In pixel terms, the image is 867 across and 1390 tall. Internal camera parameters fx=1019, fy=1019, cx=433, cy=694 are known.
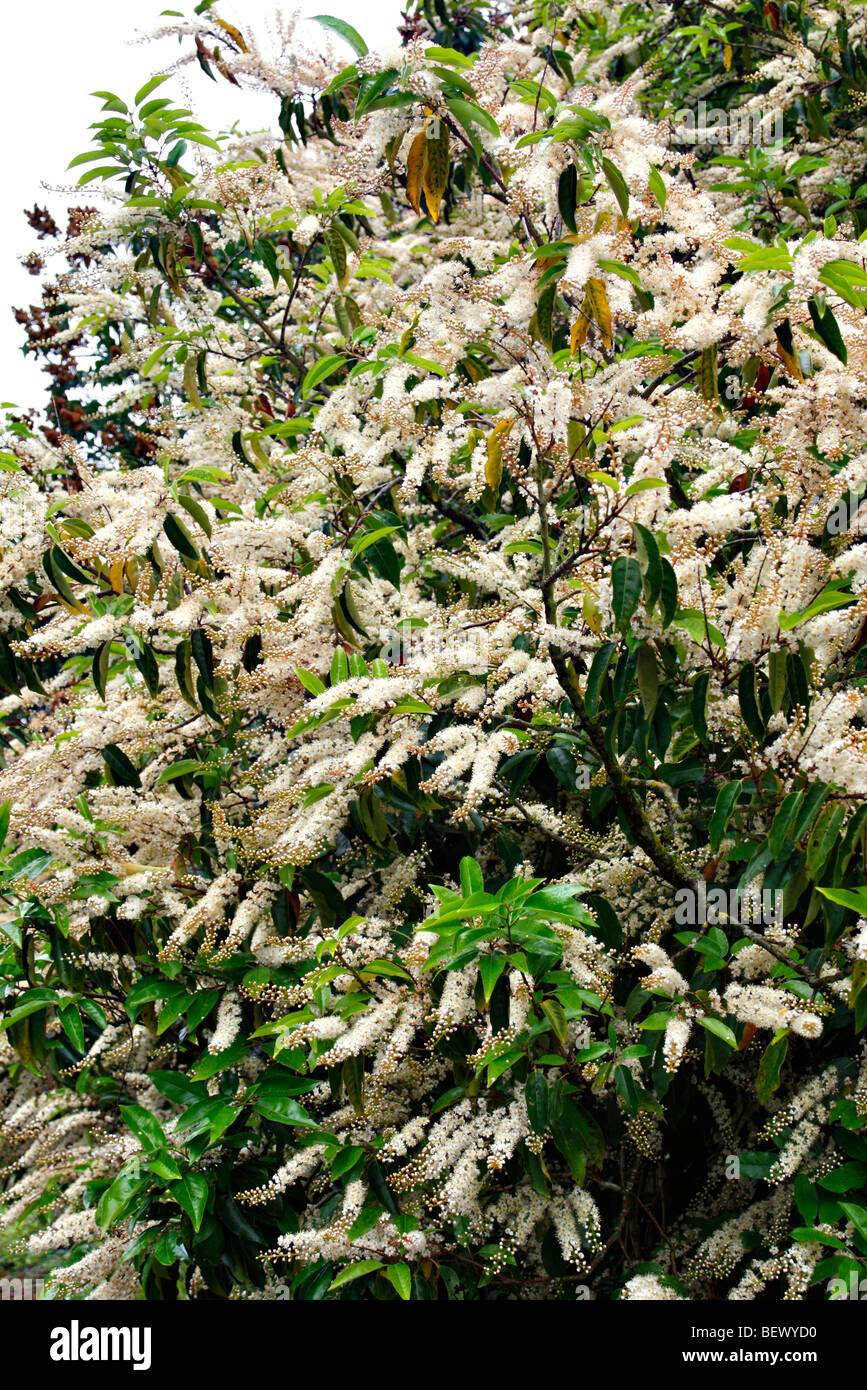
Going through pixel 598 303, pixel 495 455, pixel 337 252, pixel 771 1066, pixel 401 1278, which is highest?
pixel 337 252

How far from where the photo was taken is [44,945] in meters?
3.13

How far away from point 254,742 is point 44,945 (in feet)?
2.98

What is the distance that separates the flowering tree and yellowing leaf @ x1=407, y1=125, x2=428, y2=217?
0.03m

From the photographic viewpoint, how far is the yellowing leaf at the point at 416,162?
2.46 meters

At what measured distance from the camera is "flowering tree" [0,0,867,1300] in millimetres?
2145

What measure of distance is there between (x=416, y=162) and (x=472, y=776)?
4.96ft

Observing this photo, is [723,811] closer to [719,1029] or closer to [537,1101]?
[719,1029]

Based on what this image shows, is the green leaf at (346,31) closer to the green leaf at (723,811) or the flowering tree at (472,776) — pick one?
the flowering tree at (472,776)

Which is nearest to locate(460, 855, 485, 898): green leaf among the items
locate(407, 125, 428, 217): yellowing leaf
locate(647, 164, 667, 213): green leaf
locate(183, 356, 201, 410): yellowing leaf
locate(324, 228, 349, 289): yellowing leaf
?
locate(647, 164, 667, 213): green leaf

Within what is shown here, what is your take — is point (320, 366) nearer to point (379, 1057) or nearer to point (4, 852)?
point (4, 852)

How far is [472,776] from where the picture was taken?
2.36m

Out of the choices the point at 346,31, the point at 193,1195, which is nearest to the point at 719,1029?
the point at 193,1195

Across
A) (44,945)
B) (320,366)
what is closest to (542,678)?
(320,366)

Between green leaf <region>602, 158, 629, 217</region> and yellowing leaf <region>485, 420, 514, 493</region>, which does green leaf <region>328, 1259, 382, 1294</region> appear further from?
green leaf <region>602, 158, 629, 217</region>
